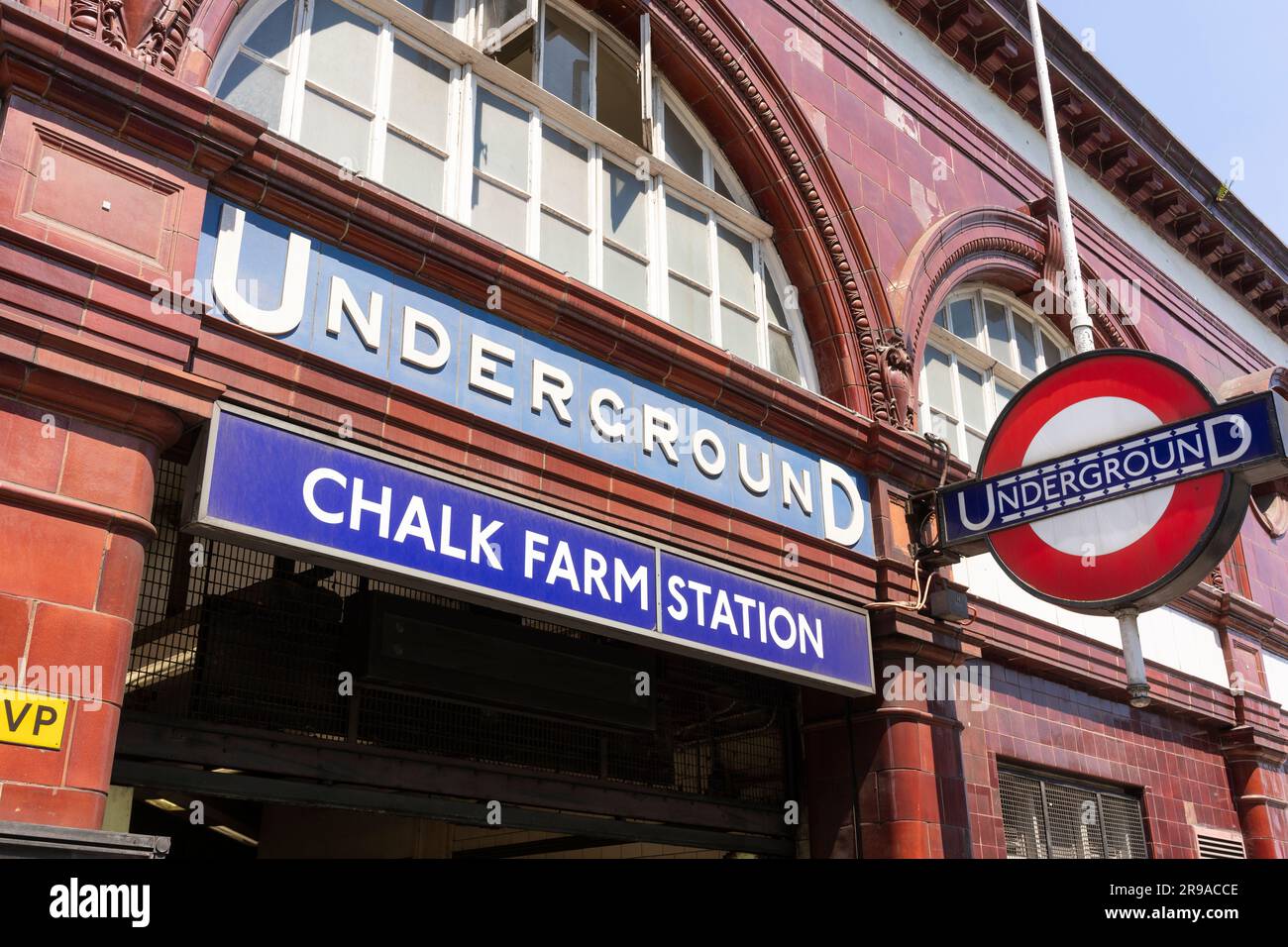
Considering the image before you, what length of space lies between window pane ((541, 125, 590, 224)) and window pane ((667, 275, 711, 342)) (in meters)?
0.99

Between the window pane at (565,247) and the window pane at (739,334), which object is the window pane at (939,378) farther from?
the window pane at (565,247)

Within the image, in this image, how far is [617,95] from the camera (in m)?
10.3

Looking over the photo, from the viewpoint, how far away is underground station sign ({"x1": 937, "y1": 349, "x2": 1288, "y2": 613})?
8.13 metres

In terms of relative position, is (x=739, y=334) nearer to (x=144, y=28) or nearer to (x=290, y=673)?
(x=290, y=673)

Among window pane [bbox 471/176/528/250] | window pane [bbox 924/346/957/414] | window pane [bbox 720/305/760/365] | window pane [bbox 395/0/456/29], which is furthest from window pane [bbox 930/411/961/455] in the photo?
window pane [bbox 395/0/456/29]

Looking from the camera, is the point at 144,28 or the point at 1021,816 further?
the point at 1021,816

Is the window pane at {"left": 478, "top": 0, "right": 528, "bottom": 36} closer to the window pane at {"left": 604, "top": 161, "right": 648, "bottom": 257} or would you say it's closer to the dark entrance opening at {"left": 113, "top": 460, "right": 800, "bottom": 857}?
the window pane at {"left": 604, "top": 161, "right": 648, "bottom": 257}

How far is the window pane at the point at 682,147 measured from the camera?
10.4m

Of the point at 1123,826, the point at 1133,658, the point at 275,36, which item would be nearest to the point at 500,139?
the point at 275,36

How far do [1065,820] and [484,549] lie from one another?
7.21 metres

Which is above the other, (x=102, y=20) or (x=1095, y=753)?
(x=102, y=20)

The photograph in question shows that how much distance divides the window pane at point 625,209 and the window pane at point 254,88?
280cm

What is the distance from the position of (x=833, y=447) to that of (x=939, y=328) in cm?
301
